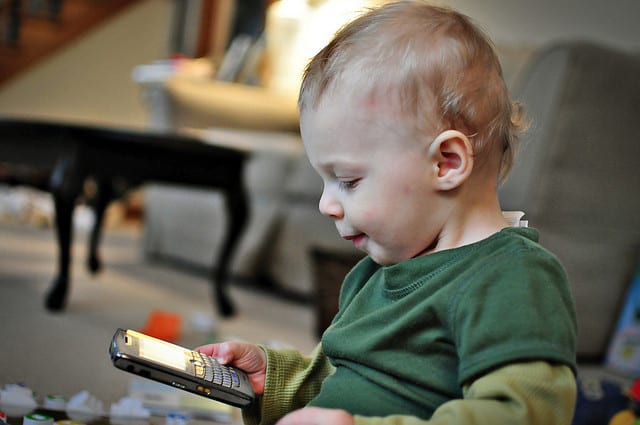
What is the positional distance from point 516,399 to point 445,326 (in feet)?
0.30

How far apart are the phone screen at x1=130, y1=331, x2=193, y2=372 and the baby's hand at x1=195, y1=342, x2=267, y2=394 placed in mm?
57

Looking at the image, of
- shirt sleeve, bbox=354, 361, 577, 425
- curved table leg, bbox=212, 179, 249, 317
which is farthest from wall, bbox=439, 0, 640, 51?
shirt sleeve, bbox=354, 361, 577, 425

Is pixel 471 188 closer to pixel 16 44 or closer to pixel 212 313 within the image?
pixel 212 313

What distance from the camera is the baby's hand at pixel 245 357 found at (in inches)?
28.3

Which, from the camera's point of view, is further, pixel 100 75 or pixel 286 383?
pixel 100 75

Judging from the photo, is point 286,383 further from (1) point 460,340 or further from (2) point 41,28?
(2) point 41,28

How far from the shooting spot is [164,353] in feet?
2.11

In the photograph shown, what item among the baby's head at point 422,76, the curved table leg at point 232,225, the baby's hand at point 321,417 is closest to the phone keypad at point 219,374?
the baby's hand at point 321,417

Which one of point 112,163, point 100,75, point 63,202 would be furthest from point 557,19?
point 100,75

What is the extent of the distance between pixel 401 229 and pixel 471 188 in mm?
67

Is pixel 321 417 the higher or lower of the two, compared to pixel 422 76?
lower

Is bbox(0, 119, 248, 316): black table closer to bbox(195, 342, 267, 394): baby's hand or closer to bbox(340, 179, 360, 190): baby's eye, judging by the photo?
bbox(195, 342, 267, 394): baby's hand

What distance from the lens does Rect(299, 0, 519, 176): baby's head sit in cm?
57

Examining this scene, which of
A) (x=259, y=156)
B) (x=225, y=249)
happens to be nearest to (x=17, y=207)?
(x=259, y=156)
